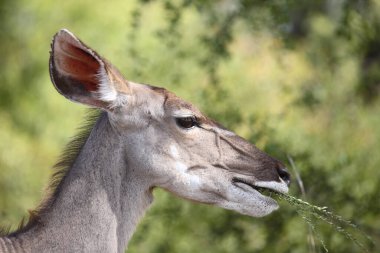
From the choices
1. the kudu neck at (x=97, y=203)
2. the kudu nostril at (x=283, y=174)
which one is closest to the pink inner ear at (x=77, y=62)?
the kudu neck at (x=97, y=203)

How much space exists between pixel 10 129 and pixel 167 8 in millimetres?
7464

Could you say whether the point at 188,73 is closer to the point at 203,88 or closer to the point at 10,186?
the point at 203,88

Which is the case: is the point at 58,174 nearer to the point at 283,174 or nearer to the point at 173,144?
the point at 173,144

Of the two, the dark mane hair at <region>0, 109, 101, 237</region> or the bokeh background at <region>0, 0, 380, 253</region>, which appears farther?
the bokeh background at <region>0, 0, 380, 253</region>

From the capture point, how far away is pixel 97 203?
6488 mm

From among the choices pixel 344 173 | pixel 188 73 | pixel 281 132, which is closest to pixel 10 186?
pixel 188 73

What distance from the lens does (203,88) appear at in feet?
35.8

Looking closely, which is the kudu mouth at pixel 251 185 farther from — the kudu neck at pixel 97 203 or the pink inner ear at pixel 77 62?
the pink inner ear at pixel 77 62

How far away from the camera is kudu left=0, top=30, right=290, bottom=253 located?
21.1ft

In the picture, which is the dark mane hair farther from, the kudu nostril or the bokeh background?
the bokeh background

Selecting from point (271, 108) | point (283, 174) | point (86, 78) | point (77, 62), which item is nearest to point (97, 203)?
point (86, 78)

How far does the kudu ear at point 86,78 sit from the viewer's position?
6.45 metres

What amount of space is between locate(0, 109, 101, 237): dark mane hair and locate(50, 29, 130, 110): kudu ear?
12.6 inches

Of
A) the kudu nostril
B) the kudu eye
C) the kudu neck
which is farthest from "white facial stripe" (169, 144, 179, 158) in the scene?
the kudu nostril
